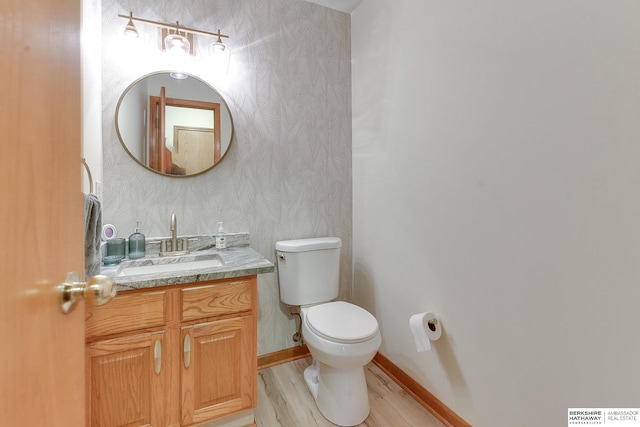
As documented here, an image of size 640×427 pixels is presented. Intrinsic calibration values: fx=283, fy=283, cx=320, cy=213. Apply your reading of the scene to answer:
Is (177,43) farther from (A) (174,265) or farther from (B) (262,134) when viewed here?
(A) (174,265)

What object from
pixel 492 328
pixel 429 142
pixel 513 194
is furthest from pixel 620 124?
pixel 492 328

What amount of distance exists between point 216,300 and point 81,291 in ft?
2.67

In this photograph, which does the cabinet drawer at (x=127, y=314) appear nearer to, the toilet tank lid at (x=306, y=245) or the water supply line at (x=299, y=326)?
the toilet tank lid at (x=306, y=245)

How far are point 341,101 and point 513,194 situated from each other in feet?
4.59

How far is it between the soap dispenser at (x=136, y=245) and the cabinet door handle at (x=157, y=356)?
0.53 metres

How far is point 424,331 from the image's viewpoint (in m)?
1.42

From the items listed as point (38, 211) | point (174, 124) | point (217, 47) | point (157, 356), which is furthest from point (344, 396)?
point (217, 47)

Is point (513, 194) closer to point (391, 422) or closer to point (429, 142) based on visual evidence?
point (429, 142)

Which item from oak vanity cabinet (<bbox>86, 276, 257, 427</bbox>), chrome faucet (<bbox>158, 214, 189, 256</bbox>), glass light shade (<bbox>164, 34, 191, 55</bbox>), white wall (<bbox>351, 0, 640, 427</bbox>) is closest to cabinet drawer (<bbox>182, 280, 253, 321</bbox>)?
oak vanity cabinet (<bbox>86, 276, 257, 427</bbox>)

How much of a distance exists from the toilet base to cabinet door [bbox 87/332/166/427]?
0.77 m

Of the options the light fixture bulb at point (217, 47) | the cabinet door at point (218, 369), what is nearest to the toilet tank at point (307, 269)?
the cabinet door at point (218, 369)

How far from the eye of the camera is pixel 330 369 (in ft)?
4.89

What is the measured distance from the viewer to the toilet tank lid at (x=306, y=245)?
179 centimetres

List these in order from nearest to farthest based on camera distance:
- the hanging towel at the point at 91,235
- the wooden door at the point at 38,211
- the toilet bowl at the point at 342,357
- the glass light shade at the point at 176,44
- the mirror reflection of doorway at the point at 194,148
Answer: the wooden door at the point at 38,211 < the hanging towel at the point at 91,235 < the toilet bowl at the point at 342,357 < the glass light shade at the point at 176,44 < the mirror reflection of doorway at the point at 194,148
